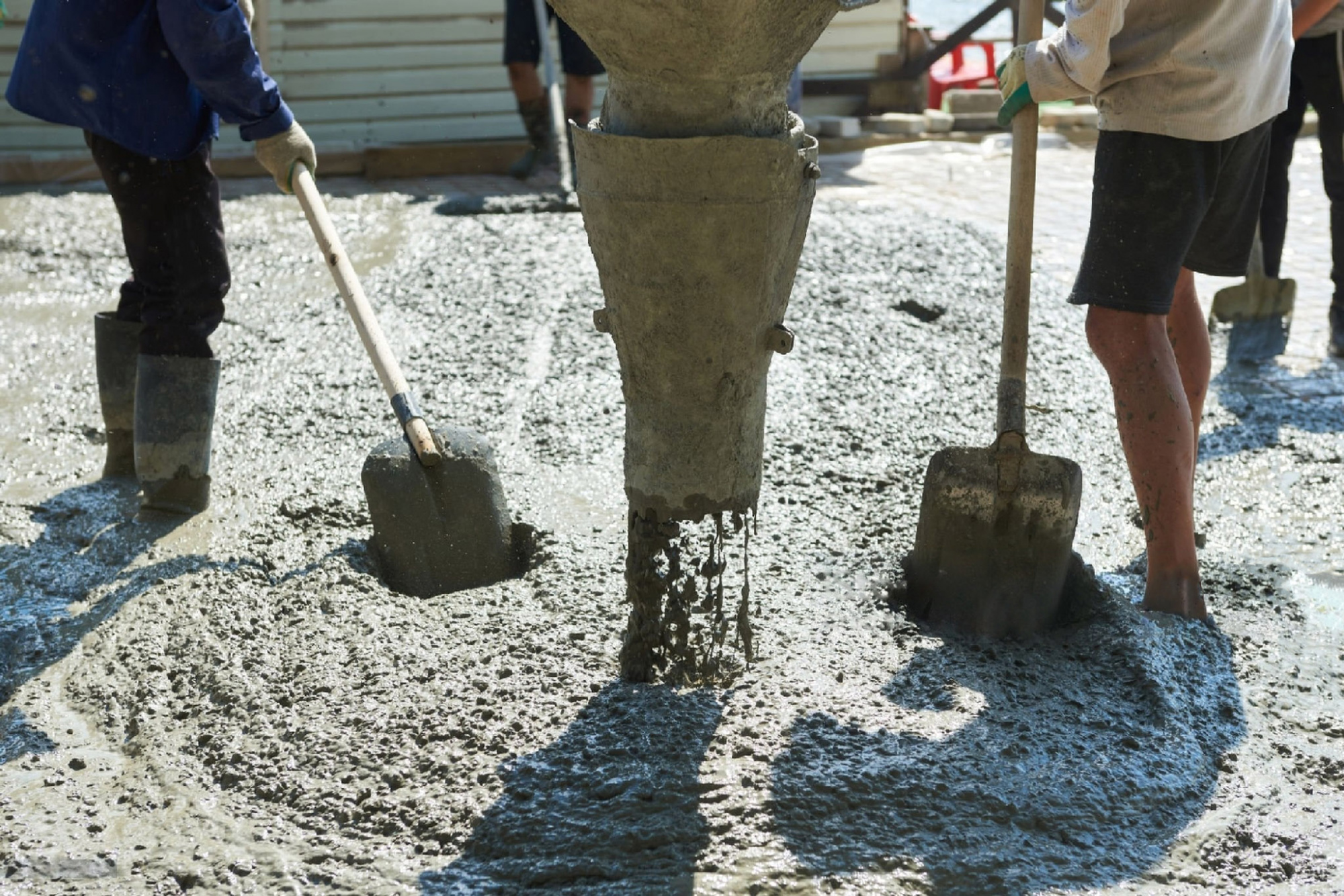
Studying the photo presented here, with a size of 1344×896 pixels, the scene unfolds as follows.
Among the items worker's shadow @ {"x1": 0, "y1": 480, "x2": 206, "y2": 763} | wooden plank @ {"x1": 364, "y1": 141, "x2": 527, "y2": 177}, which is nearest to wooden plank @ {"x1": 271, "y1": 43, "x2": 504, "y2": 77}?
wooden plank @ {"x1": 364, "y1": 141, "x2": 527, "y2": 177}

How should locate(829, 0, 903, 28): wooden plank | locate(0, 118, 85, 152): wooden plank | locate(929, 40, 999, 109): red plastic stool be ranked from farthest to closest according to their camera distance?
locate(929, 40, 999, 109): red plastic stool, locate(829, 0, 903, 28): wooden plank, locate(0, 118, 85, 152): wooden plank

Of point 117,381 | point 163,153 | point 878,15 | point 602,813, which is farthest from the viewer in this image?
point 878,15

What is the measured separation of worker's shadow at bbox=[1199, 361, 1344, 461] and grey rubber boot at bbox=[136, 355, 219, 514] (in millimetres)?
3046

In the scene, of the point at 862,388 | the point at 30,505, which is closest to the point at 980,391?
the point at 862,388

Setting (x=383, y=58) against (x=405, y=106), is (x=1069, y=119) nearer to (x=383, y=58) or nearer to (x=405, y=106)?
(x=405, y=106)

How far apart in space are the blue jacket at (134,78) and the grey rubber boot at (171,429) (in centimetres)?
59

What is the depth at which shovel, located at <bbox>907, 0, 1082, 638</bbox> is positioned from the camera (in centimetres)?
296

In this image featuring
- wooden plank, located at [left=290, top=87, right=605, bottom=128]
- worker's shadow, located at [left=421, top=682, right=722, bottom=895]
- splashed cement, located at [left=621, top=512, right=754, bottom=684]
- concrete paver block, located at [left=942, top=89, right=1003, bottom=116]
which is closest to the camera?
worker's shadow, located at [left=421, top=682, right=722, bottom=895]

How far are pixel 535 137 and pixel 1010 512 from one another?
20.0 ft

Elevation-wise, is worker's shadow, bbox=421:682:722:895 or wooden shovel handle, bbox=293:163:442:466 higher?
wooden shovel handle, bbox=293:163:442:466

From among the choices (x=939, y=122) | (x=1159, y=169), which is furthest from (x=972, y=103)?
(x=1159, y=169)

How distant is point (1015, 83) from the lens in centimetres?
299

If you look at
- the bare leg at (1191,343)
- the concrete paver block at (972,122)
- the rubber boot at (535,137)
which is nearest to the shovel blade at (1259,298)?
the bare leg at (1191,343)

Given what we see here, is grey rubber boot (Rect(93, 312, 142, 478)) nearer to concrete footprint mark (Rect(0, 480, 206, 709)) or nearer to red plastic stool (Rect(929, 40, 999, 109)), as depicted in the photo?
concrete footprint mark (Rect(0, 480, 206, 709))
